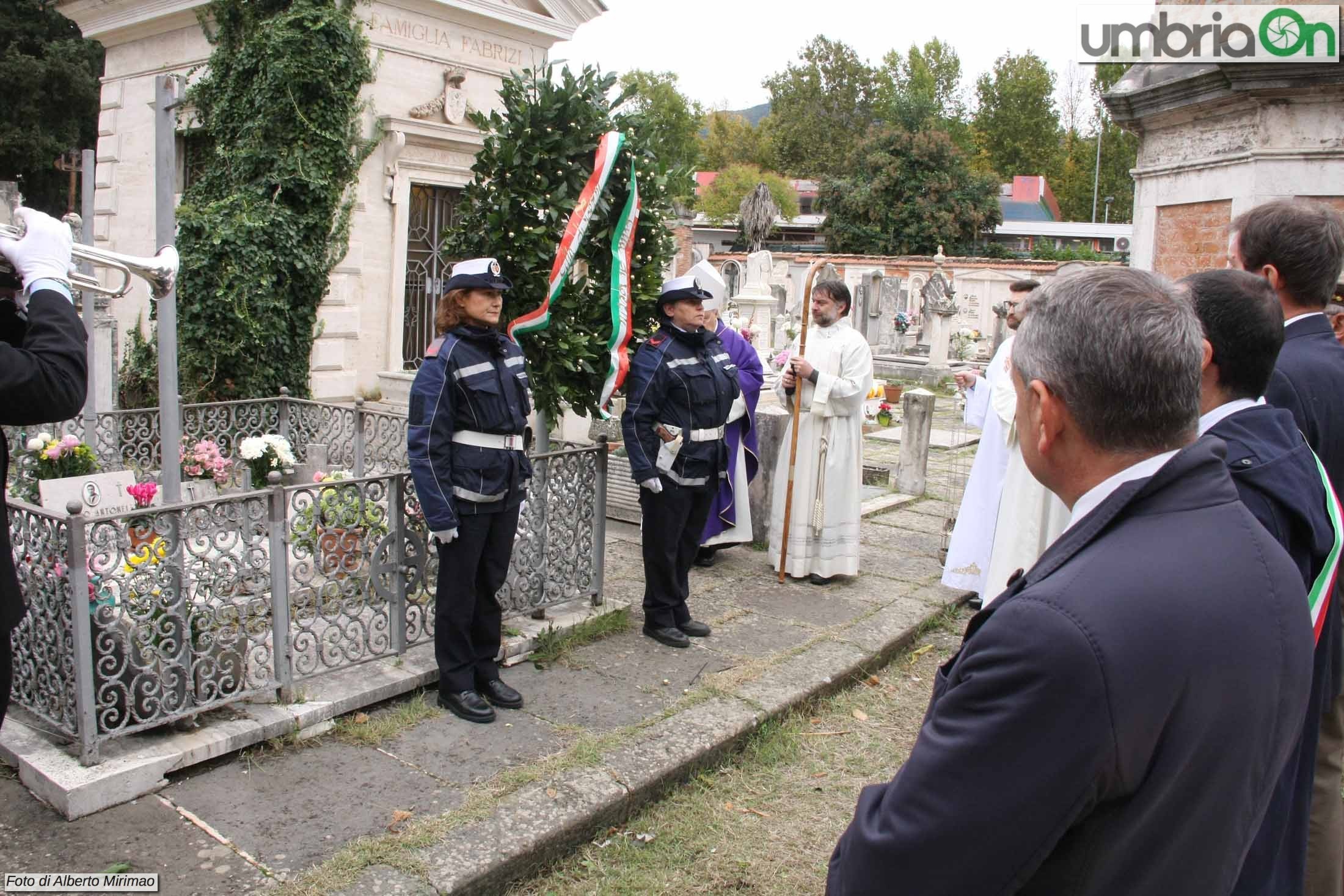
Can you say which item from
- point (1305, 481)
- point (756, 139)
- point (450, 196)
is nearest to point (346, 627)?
point (1305, 481)

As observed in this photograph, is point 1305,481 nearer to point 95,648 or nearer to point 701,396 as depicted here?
point 701,396

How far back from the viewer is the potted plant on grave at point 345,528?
4.23 m

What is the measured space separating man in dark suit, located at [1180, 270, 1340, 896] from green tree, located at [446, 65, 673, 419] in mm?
3201

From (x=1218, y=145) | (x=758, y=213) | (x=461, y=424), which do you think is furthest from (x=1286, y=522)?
(x=758, y=213)

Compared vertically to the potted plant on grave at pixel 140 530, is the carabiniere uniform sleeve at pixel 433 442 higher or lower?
higher

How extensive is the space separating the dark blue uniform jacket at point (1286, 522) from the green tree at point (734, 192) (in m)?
44.4

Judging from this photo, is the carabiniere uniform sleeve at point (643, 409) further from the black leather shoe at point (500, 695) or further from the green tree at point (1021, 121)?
the green tree at point (1021, 121)

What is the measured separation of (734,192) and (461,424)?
4508cm

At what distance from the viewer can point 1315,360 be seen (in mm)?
2803

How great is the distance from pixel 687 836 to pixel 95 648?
2223mm

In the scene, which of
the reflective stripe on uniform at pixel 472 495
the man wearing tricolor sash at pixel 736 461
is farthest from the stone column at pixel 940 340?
the reflective stripe on uniform at pixel 472 495

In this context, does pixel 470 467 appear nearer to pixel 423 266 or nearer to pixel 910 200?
pixel 423 266

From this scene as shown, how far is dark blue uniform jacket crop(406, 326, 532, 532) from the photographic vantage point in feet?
13.2

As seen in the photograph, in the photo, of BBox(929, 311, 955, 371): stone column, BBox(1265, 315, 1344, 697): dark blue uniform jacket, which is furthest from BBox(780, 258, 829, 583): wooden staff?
BBox(929, 311, 955, 371): stone column
